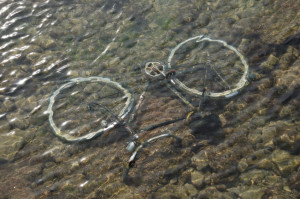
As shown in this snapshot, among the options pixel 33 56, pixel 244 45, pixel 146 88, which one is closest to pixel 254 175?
pixel 146 88

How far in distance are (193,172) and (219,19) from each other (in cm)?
541

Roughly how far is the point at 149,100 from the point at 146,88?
0.34 m

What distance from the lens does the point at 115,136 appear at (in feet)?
19.7

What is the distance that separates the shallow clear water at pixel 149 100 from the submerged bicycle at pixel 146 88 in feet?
0.11

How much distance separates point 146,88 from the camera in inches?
267

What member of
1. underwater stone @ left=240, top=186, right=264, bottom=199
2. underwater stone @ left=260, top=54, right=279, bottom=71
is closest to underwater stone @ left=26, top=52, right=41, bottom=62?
underwater stone @ left=260, top=54, right=279, bottom=71

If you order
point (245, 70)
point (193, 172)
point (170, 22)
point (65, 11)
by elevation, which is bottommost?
point (193, 172)

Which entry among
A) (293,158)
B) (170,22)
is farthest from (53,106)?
(293,158)

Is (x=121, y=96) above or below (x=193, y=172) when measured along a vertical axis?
above

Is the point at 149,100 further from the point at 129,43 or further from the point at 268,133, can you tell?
the point at 268,133

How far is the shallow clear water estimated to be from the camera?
16.6 feet

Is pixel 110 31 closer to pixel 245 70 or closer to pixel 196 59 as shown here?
pixel 196 59

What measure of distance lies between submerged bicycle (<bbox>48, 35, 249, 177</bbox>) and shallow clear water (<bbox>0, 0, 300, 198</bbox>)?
34 millimetres

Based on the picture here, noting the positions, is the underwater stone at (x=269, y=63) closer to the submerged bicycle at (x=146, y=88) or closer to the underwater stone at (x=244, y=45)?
the submerged bicycle at (x=146, y=88)
